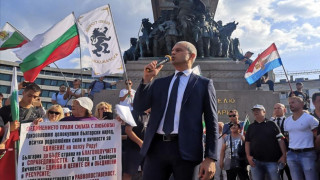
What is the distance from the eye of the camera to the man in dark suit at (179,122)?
3244 millimetres

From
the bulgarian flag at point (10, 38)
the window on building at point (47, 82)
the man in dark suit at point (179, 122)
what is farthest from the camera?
the window on building at point (47, 82)

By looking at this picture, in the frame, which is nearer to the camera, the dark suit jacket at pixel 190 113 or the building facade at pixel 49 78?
the dark suit jacket at pixel 190 113

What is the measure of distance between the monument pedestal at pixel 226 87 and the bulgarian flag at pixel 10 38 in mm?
4250

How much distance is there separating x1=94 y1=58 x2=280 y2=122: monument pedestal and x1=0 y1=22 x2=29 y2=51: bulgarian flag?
4.25 m

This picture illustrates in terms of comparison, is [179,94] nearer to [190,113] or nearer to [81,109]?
[190,113]

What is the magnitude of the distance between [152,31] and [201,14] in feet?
7.88

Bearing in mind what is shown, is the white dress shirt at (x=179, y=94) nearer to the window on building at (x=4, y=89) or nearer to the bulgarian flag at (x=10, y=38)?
the bulgarian flag at (x=10, y=38)

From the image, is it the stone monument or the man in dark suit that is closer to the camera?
the man in dark suit

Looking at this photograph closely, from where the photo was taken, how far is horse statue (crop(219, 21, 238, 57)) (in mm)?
16547

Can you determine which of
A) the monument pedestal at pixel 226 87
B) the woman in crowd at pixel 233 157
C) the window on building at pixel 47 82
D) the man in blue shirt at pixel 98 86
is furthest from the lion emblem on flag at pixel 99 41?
the window on building at pixel 47 82

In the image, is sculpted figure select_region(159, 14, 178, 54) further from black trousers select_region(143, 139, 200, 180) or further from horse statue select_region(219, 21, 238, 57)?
black trousers select_region(143, 139, 200, 180)

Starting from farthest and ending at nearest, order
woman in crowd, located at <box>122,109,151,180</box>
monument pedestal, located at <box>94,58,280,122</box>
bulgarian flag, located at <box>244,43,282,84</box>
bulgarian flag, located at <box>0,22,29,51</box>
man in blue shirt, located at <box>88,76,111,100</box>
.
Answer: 1. man in blue shirt, located at <box>88,76,111,100</box>
2. monument pedestal, located at <box>94,58,280,122</box>
3. bulgarian flag, located at <box>244,43,282,84</box>
4. bulgarian flag, located at <box>0,22,29,51</box>
5. woman in crowd, located at <box>122,109,151,180</box>

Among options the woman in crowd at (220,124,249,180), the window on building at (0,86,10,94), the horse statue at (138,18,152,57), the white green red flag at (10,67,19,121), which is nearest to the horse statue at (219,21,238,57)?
the horse statue at (138,18,152,57)

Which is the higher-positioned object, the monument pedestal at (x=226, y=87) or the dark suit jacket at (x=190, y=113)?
the monument pedestal at (x=226, y=87)
